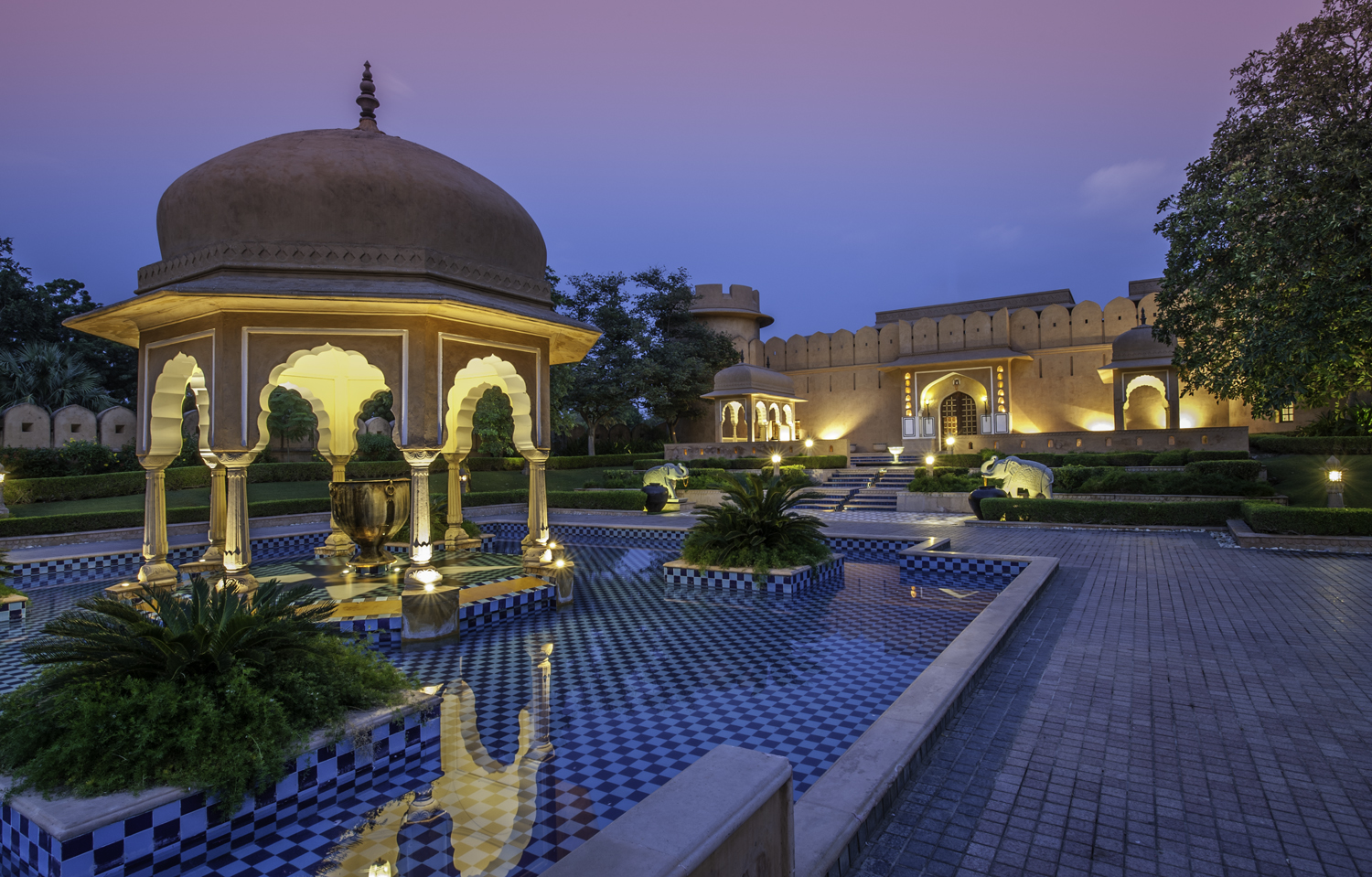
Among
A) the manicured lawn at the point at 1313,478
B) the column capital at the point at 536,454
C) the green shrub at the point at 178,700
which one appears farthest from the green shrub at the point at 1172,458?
the green shrub at the point at 178,700

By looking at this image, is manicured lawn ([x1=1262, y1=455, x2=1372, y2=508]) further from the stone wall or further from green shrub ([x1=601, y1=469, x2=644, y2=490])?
the stone wall

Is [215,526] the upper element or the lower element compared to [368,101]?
lower

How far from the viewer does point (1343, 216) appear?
8.61m

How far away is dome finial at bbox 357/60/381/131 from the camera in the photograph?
786cm

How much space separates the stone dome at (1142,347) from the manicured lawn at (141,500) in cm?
2305

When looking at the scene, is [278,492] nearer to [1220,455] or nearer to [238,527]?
[238,527]

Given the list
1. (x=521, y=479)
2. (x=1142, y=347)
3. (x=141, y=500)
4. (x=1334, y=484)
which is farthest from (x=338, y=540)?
(x=1142, y=347)

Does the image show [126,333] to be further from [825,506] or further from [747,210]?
[747,210]

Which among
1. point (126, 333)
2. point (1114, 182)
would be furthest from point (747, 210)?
point (126, 333)

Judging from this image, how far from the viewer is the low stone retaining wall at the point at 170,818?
2488 millimetres

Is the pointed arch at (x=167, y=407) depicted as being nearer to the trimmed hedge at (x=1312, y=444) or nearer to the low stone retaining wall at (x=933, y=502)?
the low stone retaining wall at (x=933, y=502)

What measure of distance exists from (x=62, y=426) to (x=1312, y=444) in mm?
33606

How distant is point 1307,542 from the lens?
977cm

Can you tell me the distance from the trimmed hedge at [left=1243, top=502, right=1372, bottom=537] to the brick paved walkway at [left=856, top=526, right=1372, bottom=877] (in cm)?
430
